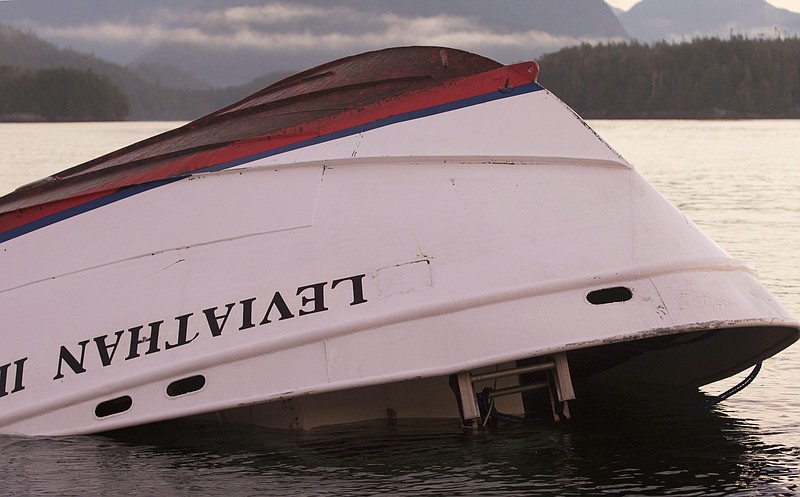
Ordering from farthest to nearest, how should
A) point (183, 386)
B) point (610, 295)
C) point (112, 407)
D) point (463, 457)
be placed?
point (112, 407) < point (183, 386) < point (463, 457) < point (610, 295)

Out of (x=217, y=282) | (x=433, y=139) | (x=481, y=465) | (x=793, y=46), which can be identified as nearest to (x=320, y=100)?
(x=433, y=139)

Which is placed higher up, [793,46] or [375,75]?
[793,46]

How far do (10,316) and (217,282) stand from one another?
4.00 feet

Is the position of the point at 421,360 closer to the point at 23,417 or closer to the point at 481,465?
the point at 481,465

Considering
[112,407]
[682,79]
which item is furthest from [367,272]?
[682,79]

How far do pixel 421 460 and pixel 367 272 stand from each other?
0.95m

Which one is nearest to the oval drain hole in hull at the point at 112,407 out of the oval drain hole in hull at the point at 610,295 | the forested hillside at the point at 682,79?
the oval drain hole in hull at the point at 610,295

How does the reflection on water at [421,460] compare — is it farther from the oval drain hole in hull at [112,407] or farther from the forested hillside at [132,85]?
the forested hillside at [132,85]

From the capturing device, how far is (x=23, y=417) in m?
5.90

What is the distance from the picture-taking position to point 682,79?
100688 mm

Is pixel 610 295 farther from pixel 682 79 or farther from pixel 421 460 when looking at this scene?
pixel 682 79

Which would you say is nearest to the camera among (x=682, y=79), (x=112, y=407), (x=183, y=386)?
(x=183, y=386)

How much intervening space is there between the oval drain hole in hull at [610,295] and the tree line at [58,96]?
358ft

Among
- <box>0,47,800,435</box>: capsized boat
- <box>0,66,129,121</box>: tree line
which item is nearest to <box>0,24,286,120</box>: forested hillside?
<box>0,66,129,121</box>: tree line
